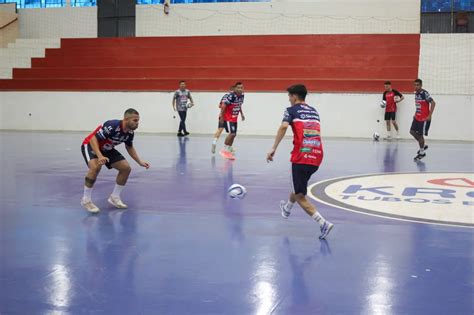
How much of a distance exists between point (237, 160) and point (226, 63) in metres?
13.3

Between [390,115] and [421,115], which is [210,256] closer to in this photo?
[421,115]

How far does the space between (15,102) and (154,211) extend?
70.1 feet

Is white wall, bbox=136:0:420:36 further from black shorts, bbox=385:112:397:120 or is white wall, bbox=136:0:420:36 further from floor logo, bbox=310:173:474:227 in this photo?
floor logo, bbox=310:173:474:227

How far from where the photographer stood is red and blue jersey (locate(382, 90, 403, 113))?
73.4 ft

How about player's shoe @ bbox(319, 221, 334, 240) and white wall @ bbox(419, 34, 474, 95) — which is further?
white wall @ bbox(419, 34, 474, 95)

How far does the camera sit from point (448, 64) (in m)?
24.6

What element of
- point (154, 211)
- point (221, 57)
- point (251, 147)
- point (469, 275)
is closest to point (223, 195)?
point (154, 211)

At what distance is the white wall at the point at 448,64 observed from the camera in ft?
78.9

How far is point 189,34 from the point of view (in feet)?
98.2

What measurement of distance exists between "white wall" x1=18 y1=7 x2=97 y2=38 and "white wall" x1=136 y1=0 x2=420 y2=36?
2.56 m

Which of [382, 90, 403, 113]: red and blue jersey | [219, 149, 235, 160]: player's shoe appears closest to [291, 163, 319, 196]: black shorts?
[219, 149, 235, 160]: player's shoe

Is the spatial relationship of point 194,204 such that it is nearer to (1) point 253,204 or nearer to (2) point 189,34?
(1) point 253,204

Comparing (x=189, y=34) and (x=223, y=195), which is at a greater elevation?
(x=189, y=34)

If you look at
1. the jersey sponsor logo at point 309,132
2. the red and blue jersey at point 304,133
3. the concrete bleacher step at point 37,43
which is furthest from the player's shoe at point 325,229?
the concrete bleacher step at point 37,43
